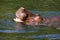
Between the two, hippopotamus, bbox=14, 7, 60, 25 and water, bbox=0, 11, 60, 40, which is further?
hippopotamus, bbox=14, 7, 60, 25

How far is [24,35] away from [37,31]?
57 cm

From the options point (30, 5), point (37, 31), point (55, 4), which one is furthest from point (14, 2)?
point (37, 31)

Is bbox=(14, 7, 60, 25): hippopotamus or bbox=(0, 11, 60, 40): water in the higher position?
bbox=(14, 7, 60, 25): hippopotamus

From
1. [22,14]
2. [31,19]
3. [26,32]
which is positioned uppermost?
[22,14]

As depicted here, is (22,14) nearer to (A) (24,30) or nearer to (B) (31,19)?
(B) (31,19)

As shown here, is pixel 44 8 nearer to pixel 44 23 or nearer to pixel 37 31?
pixel 44 23

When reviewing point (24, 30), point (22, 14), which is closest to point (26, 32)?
point (24, 30)

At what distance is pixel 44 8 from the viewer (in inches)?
478

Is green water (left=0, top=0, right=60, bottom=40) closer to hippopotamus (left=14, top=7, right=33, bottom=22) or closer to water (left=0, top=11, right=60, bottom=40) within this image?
water (left=0, top=11, right=60, bottom=40)

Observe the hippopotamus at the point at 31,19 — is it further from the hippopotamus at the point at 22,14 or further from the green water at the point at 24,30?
the green water at the point at 24,30

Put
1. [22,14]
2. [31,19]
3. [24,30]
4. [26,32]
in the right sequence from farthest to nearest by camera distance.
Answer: [31,19] → [22,14] → [24,30] → [26,32]

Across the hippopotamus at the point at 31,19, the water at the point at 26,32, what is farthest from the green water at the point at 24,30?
the hippopotamus at the point at 31,19

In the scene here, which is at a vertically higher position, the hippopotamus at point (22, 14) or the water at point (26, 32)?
the hippopotamus at point (22, 14)

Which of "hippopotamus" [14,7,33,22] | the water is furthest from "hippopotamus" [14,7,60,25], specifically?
the water
